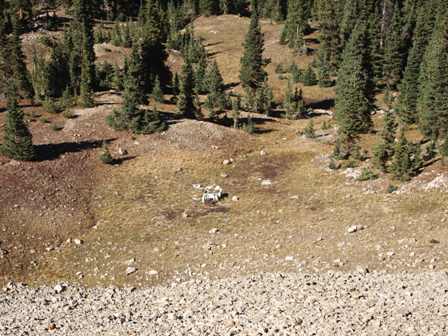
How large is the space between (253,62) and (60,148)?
41393mm

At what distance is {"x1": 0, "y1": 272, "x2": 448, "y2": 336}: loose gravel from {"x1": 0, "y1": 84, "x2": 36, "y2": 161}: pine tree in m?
18.0

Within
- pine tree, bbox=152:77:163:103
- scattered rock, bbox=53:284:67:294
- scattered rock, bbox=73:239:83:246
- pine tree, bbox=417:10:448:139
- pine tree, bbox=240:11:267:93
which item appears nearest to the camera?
scattered rock, bbox=53:284:67:294

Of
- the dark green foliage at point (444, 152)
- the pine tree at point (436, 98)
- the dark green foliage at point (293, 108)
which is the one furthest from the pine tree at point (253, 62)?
the dark green foliage at point (444, 152)

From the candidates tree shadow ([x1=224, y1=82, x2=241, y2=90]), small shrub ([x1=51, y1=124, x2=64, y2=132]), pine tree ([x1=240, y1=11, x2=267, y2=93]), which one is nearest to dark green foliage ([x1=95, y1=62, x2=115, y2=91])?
small shrub ([x1=51, y1=124, x2=64, y2=132])

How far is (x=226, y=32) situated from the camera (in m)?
132

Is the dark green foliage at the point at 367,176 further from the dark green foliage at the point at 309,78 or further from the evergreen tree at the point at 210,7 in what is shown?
the evergreen tree at the point at 210,7

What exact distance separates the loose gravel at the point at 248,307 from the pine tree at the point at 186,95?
119 feet

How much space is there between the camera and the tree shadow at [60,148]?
47.8m

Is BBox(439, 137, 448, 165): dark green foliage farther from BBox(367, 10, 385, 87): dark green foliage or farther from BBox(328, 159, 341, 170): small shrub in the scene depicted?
BBox(367, 10, 385, 87): dark green foliage

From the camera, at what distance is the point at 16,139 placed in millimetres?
45156

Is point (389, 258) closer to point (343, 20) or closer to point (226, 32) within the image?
point (343, 20)

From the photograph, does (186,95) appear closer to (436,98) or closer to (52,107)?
(52,107)

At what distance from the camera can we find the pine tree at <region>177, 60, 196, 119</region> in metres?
62.5

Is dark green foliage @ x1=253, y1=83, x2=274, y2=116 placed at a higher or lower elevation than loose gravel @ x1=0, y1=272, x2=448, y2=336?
lower
